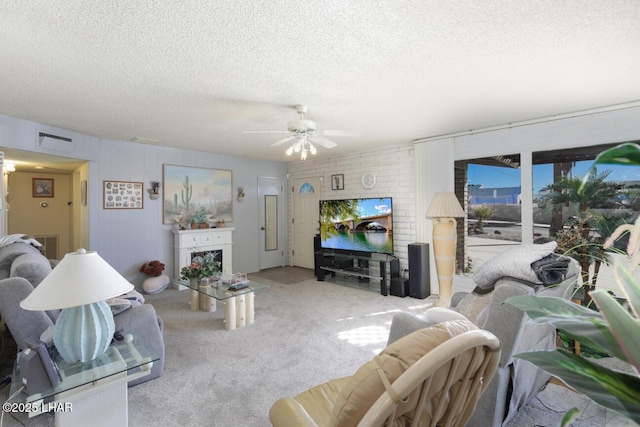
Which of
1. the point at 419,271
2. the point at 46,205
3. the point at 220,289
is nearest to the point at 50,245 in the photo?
the point at 46,205

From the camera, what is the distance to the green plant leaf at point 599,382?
452 millimetres

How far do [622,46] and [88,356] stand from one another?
370 centimetres

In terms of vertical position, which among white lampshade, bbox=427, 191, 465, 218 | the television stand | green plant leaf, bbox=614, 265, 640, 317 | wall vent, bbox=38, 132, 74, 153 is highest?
wall vent, bbox=38, 132, 74, 153

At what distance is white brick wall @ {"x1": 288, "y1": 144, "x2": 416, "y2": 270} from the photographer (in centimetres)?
484

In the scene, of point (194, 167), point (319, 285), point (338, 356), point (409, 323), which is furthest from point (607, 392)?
point (194, 167)

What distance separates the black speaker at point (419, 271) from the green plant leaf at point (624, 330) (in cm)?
406

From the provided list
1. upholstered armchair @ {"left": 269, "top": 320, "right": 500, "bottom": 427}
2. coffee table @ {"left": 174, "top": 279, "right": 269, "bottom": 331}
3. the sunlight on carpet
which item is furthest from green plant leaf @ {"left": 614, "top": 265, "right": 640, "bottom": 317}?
coffee table @ {"left": 174, "top": 279, "right": 269, "bottom": 331}

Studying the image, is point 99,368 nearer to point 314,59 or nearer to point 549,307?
point 549,307

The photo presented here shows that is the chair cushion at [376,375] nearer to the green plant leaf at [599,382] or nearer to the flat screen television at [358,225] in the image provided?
the green plant leaf at [599,382]

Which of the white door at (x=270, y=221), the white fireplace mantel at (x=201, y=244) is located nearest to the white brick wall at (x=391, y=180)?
the white door at (x=270, y=221)

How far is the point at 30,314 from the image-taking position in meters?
2.04

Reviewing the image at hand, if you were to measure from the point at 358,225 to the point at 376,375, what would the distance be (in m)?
4.24

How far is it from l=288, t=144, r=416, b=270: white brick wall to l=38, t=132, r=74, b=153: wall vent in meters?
3.98

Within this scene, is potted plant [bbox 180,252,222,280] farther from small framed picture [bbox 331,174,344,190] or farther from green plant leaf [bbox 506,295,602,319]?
green plant leaf [bbox 506,295,602,319]
